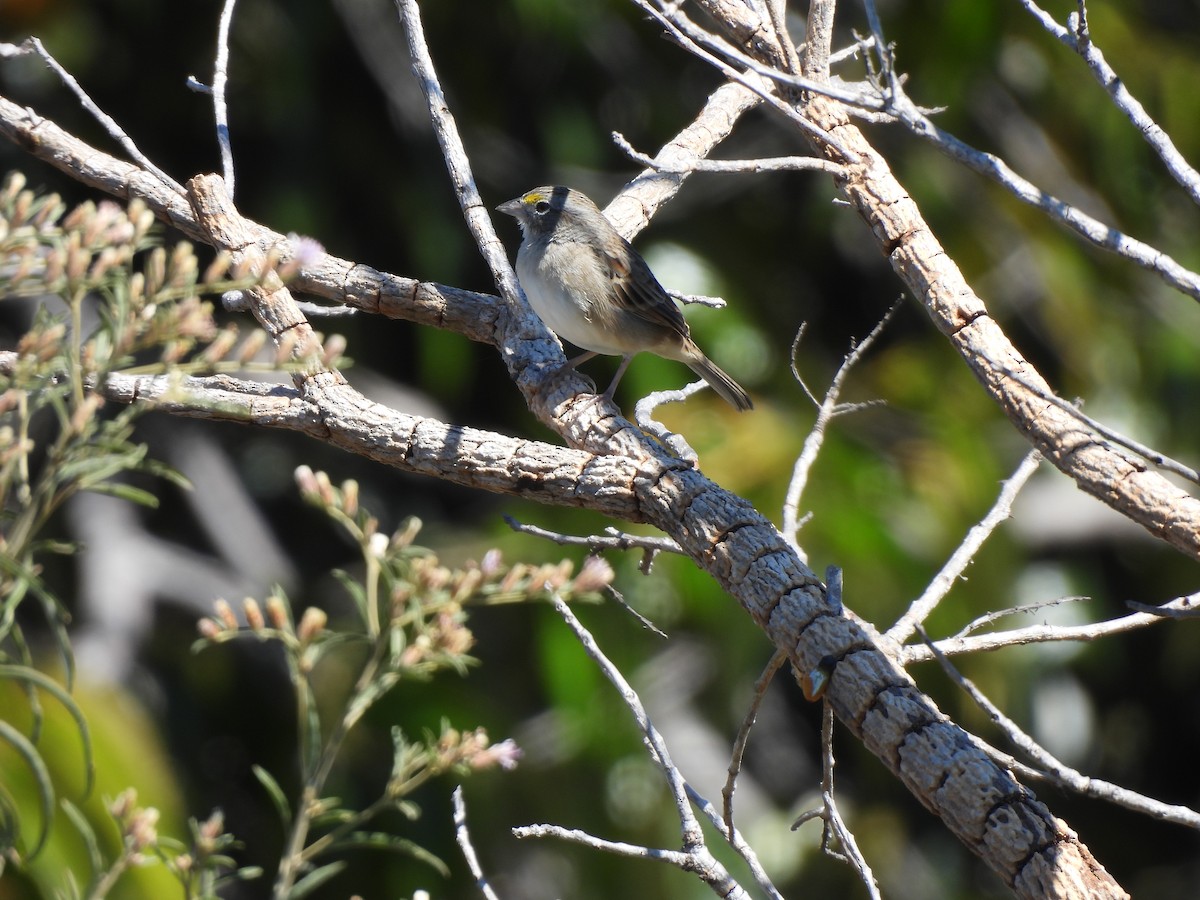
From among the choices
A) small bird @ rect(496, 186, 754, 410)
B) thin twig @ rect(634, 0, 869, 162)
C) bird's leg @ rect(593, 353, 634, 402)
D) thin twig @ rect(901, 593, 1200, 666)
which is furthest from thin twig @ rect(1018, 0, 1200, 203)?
small bird @ rect(496, 186, 754, 410)

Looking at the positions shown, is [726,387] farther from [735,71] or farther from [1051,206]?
[1051,206]

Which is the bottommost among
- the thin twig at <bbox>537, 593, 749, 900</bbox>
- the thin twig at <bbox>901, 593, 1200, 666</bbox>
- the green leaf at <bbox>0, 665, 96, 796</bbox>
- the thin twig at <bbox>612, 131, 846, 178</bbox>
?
the green leaf at <bbox>0, 665, 96, 796</bbox>

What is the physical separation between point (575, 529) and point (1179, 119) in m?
4.34

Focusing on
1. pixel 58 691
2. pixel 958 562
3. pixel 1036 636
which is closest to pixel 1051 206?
pixel 1036 636

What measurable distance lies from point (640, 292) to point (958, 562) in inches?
94.2

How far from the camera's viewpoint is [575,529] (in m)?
6.27

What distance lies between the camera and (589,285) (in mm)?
4477

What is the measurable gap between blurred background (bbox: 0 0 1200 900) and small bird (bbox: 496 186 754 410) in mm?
1626

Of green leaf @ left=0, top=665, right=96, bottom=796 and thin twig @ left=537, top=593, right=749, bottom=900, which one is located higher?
thin twig @ left=537, top=593, right=749, bottom=900

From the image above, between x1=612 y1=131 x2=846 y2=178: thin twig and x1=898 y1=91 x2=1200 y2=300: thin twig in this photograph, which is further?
x1=612 y1=131 x2=846 y2=178: thin twig

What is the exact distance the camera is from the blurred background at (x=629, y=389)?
6727mm

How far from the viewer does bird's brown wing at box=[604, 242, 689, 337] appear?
4.57 metres

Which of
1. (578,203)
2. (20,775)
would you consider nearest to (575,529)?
(578,203)

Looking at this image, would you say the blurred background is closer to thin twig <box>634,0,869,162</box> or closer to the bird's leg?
the bird's leg
